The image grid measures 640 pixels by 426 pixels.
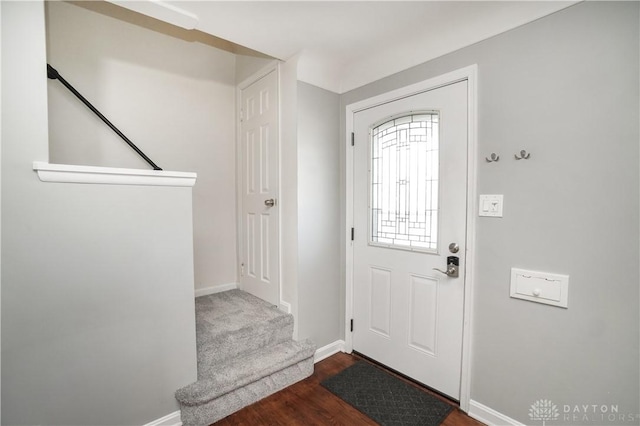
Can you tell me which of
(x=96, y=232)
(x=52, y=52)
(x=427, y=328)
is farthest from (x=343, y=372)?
(x=52, y=52)

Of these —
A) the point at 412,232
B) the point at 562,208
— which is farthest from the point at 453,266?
the point at 562,208

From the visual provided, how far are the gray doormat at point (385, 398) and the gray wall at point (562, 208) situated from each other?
0.31m

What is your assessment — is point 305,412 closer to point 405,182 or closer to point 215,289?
point 215,289

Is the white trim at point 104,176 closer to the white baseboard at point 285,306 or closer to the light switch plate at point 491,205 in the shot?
the white baseboard at point 285,306

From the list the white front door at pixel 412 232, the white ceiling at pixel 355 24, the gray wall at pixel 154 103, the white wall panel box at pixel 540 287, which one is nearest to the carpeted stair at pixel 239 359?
the white front door at pixel 412 232

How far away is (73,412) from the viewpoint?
1.38 metres

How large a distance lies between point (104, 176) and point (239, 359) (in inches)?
56.7

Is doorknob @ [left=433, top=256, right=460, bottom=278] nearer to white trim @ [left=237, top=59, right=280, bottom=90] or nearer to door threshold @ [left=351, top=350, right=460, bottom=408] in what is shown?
door threshold @ [left=351, top=350, right=460, bottom=408]

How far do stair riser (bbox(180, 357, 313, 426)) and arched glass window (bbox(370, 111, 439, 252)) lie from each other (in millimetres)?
1118

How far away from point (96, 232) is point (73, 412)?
0.87 meters

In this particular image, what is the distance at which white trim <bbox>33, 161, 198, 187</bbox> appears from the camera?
4.23ft

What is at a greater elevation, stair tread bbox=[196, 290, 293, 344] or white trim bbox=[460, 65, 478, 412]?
white trim bbox=[460, 65, 478, 412]

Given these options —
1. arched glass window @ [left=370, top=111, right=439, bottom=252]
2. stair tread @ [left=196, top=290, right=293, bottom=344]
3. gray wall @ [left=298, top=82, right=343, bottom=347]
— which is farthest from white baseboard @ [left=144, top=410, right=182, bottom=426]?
arched glass window @ [left=370, top=111, right=439, bottom=252]

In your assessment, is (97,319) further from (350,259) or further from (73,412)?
(350,259)
